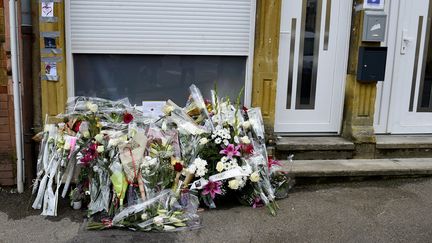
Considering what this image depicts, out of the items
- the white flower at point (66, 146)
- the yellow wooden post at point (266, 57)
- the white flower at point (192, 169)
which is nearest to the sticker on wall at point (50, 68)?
the white flower at point (66, 146)

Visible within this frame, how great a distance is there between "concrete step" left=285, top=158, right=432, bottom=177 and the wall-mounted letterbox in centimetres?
133

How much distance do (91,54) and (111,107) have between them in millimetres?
640

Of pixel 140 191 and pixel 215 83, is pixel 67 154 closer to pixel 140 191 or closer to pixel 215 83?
pixel 140 191

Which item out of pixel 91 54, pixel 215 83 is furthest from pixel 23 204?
pixel 215 83

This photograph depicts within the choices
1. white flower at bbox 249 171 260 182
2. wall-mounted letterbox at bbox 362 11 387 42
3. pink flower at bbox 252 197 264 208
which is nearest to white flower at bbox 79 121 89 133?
white flower at bbox 249 171 260 182

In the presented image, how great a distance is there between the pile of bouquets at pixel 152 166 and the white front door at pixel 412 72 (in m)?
1.95

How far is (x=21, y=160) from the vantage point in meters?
4.28

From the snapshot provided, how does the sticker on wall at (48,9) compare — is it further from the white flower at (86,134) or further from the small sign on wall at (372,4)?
the small sign on wall at (372,4)

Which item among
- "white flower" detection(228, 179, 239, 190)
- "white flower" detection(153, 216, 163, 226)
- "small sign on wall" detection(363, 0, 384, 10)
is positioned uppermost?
"small sign on wall" detection(363, 0, 384, 10)

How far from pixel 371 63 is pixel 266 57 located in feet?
3.74

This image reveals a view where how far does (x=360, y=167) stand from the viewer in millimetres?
4707

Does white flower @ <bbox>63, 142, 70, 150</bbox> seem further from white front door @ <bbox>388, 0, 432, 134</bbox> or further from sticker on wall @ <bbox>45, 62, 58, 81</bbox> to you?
white front door @ <bbox>388, 0, 432, 134</bbox>

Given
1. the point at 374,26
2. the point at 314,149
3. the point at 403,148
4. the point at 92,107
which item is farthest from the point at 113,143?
the point at 403,148

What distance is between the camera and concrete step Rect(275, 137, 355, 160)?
192 inches
